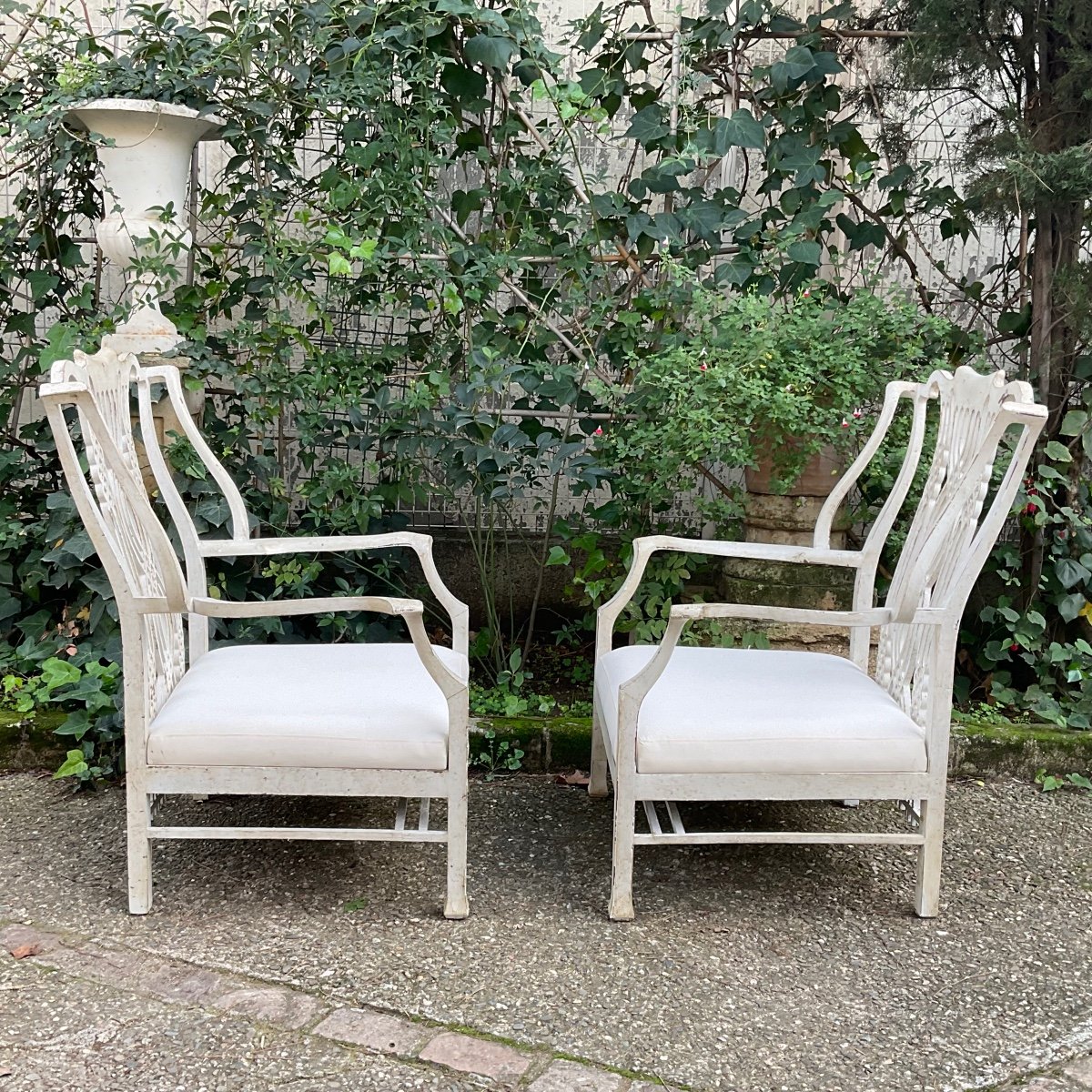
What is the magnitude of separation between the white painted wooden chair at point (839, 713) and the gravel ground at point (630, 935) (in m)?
0.20

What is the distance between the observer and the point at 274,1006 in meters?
2.23

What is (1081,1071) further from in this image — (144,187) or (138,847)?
(144,187)

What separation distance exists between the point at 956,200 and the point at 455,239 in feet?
5.60

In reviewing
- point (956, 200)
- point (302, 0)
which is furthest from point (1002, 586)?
point (302, 0)

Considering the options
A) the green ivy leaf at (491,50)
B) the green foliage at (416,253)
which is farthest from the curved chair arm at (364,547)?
the green ivy leaf at (491,50)

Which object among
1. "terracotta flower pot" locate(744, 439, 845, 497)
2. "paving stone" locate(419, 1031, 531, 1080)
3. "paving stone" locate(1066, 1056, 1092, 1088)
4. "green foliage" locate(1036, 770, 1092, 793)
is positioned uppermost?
"terracotta flower pot" locate(744, 439, 845, 497)

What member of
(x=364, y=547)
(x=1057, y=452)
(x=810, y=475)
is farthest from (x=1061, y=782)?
(x=364, y=547)

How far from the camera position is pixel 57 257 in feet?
13.2

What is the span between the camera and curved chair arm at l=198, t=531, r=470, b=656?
2.95 m

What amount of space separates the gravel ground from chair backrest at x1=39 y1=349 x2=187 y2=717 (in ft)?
1.76

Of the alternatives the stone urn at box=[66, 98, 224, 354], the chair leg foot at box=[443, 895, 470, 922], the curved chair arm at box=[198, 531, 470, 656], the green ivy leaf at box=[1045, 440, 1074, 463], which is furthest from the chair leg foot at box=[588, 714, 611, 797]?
the stone urn at box=[66, 98, 224, 354]

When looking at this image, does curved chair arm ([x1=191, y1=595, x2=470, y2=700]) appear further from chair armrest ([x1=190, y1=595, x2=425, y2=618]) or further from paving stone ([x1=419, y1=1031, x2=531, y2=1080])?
paving stone ([x1=419, y1=1031, x2=531, y2=1080])

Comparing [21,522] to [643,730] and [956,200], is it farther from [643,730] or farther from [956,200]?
[956,200]

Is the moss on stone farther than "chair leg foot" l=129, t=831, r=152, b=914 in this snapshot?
Yes
